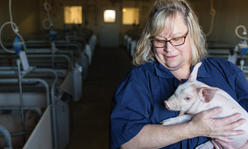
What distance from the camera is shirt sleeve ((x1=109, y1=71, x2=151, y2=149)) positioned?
96 cm

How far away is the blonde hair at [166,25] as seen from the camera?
1.03 metres

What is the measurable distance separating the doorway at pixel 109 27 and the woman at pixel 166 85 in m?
9.80

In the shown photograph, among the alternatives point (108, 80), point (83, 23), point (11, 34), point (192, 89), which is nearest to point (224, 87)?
point (192, 89)

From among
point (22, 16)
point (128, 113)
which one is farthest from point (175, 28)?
point (22, 16)

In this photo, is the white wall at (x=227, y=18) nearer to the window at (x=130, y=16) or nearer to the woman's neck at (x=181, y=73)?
the woman's neck at (x=181, y=73)

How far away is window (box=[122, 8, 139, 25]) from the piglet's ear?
34.2 ft

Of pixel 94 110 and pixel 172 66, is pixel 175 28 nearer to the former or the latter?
pixel 172 66

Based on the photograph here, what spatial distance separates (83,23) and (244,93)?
9.98m

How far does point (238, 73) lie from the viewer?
114 centimetres

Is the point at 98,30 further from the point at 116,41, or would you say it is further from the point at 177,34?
the point at 177,34

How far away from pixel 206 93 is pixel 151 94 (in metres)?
0.27

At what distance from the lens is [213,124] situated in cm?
90

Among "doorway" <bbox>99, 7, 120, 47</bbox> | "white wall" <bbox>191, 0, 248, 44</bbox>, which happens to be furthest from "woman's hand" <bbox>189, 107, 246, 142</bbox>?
"doorway" <bbox>99, 7, 120, 47</bbox>

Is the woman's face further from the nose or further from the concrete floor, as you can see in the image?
the concrete floor
